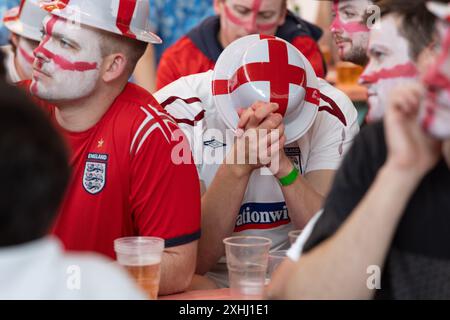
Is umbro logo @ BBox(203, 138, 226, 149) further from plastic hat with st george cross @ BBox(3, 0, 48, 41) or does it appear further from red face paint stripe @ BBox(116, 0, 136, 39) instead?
plastic hat with st george cross @ BBox(3, 0, 48, 41)

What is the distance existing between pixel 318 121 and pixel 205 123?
335 mm

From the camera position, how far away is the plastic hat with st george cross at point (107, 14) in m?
2.07

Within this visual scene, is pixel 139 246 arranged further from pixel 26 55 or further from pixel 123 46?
pixel 26 55

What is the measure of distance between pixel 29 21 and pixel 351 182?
1854mm

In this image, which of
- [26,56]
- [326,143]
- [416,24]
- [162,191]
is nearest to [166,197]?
[162,191]

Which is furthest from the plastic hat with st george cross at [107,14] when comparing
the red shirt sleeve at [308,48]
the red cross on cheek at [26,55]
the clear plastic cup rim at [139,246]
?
the red shirt sleeve at [308,48]

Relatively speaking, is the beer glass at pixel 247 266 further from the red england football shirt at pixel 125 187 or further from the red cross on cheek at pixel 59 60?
the red cross on cheek at pixel 59 60

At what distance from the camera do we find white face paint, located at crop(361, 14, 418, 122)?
1.57 m

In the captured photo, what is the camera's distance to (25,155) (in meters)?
0.91

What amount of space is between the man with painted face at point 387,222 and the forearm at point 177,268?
0.42m

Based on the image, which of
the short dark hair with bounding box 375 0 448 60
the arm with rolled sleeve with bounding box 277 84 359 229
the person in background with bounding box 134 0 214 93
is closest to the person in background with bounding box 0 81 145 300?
the short dark hair with bounding box 375 0 448 60
